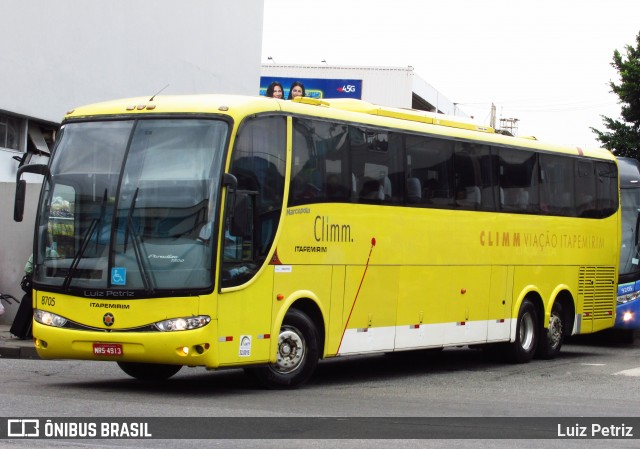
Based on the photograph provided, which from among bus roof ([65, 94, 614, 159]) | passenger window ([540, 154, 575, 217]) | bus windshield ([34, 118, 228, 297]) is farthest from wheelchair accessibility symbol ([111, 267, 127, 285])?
passenger window ([540, 154, 575, 217])

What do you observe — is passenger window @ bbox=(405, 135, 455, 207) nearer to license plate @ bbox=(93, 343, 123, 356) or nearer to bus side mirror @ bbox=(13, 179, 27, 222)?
license plate @ bbox=(93, 343, 123, 356)

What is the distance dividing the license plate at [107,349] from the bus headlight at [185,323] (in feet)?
1.73

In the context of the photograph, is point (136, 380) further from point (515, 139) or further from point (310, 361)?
point (515, 139)

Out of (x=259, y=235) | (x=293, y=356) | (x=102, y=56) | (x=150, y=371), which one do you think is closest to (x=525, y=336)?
(x=293, y=356)

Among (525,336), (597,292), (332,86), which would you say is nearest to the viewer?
(525,336)

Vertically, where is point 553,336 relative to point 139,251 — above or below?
below

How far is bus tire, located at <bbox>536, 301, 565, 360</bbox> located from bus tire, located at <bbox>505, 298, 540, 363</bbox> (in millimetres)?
191

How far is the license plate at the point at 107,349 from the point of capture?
1240cm

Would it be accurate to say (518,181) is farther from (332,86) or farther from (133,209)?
(332,86)

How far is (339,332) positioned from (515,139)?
599cm

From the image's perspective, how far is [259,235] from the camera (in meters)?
13.0

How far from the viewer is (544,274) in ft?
63.8

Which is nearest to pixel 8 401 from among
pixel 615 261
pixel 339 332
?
pixel 339 332

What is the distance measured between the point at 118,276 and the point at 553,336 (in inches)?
382
